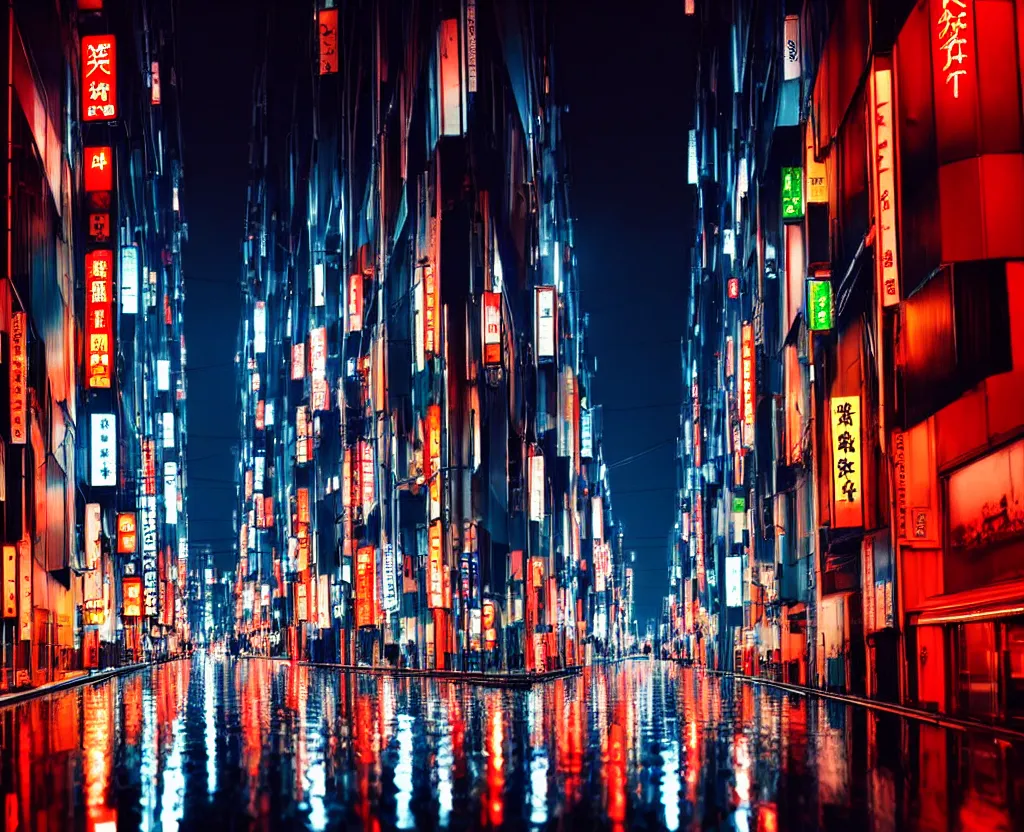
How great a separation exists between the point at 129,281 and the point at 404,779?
62683mm

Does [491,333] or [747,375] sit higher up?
[491,333]

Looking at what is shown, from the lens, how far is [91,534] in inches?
2501

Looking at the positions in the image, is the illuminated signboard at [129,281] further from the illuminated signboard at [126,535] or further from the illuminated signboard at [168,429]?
the illuminated signboard at [168,429]

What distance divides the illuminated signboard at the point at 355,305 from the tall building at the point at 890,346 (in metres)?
26.1

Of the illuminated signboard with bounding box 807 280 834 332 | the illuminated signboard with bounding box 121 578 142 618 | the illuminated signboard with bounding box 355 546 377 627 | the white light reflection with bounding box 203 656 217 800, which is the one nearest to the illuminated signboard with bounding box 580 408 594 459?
the illuminated signboard with bounding box 355 546 377 627

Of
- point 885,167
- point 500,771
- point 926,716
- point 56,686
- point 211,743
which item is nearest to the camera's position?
point 500,771

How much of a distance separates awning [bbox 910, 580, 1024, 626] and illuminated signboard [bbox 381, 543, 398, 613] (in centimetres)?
3825

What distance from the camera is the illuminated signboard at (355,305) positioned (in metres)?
77.6

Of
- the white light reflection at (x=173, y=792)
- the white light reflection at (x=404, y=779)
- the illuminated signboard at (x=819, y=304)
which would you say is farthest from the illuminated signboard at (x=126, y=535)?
the white light reflection at (x=173, y=792)

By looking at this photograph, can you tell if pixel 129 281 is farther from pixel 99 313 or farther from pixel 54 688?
pixel 54 688

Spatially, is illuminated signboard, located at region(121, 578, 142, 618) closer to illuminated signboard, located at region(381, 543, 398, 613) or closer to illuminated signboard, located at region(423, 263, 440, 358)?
illuminated signboard, located at region(381, 543, 398, 613)

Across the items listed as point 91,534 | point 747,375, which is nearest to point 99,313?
point 91,534

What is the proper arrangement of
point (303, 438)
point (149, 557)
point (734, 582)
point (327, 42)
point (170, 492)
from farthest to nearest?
point (170, 492), point (303, 438), point (327, 42), point (149, 557), point (734, 582)

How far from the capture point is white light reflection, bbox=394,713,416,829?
1073 cm
